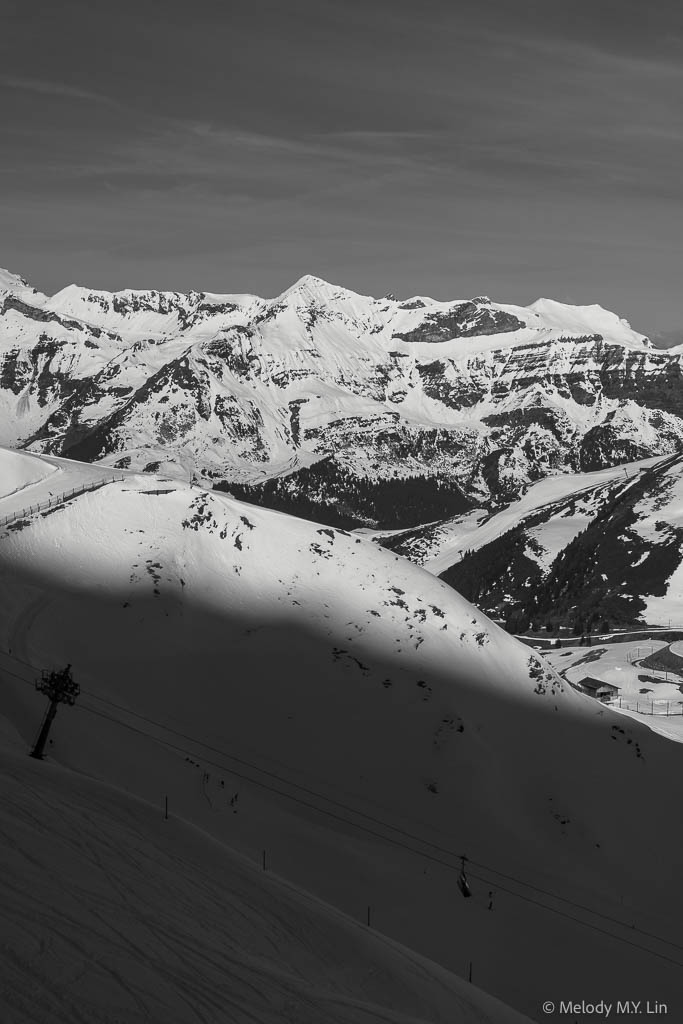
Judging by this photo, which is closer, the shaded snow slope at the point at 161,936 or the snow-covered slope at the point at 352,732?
the shaded snow slope at the point at 161,936

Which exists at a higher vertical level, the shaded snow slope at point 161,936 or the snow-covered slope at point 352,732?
the snow-covered slope at point 352,732

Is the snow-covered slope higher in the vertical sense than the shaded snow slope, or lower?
higher

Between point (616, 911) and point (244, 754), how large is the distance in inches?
1074

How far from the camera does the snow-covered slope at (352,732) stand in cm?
5175

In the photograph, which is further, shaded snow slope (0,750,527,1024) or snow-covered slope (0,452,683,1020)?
snow-covered slope (0,452,683,1020)

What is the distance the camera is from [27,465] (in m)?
123

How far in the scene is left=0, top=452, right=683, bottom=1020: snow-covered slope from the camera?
5175 centimetres

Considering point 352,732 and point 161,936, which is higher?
point 352,732

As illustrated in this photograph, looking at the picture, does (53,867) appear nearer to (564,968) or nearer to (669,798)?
(564,968)

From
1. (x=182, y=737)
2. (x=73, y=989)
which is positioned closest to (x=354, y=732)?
(x=182, y=737)

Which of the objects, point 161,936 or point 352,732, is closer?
point 161,936

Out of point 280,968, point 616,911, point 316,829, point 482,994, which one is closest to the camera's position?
point 280,968

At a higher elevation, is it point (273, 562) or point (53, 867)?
point (273, 562)

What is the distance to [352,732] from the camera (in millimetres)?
74562
